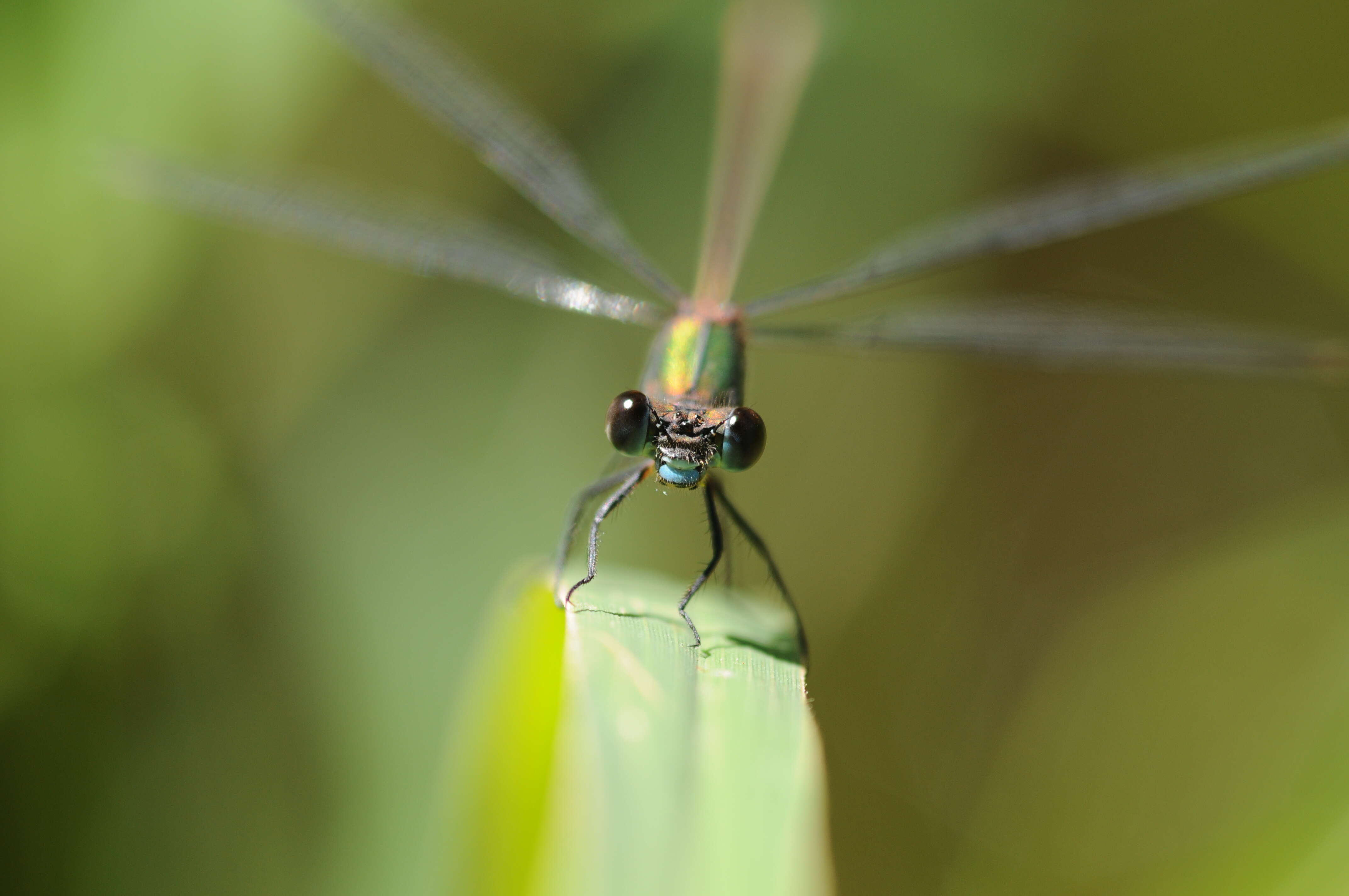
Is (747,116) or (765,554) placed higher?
(747,116)

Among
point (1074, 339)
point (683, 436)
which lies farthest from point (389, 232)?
point (1074, 339)

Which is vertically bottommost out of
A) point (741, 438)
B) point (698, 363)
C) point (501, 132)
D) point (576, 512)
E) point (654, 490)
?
point (654, 490)

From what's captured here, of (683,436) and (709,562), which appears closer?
(683,436)

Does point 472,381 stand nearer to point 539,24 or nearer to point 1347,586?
point 539,24

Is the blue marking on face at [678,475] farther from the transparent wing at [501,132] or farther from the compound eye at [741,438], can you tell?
the transparent wing at [501,132]

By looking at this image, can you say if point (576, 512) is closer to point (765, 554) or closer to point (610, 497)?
point (610, 497)

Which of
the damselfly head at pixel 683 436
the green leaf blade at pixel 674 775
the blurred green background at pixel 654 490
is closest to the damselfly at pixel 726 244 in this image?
the damselfly head at pixel 683 436
